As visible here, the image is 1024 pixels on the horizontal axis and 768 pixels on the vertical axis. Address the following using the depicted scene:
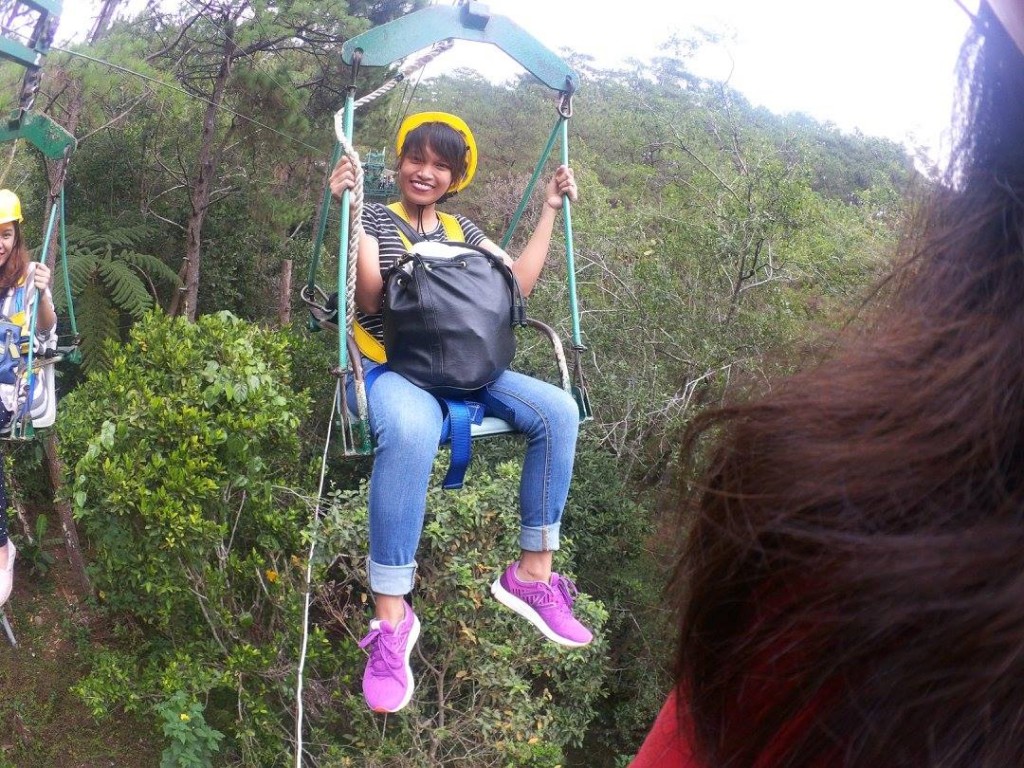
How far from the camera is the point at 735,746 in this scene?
768mm

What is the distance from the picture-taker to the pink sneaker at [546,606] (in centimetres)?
265

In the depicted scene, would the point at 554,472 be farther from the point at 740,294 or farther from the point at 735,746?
the point at 740,294

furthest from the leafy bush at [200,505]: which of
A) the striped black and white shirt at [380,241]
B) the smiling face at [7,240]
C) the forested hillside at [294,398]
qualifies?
the striped black and white shirt at [380,241]

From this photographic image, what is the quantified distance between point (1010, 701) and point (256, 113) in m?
6.56

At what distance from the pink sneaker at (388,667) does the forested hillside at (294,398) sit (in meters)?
0.80

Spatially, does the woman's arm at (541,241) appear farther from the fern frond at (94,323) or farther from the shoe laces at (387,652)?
the fern frond at (94,323)

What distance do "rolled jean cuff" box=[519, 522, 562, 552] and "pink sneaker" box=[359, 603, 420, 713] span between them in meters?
0.46

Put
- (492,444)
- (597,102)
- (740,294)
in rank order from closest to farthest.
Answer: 1. (492,444)
2. (740,294)
3. (597,102)

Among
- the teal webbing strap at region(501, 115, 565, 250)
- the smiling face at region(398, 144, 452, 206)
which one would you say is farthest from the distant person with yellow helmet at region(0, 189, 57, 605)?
the teal webbing strap at region(501, 115, 565, 250)

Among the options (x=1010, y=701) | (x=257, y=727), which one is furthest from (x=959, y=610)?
(x=257, y=727)

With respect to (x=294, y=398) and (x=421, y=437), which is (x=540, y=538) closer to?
(x=421, y=437)

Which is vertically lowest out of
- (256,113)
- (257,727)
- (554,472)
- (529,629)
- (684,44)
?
(257,727)

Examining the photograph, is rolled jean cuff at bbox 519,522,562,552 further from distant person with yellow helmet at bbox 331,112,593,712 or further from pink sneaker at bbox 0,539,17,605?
pink sneaker at bbox 0,539,17,605

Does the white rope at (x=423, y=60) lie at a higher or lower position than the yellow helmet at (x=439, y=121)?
higher
